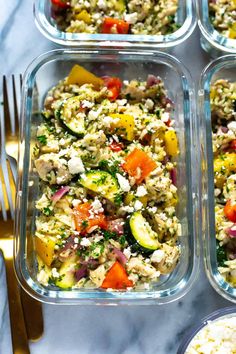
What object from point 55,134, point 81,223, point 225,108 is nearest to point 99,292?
point 81,223

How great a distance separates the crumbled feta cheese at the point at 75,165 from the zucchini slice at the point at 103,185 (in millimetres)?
32

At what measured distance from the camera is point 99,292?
2250 millimetres

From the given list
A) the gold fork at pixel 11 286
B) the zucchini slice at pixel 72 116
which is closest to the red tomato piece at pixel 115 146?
the zucchini slice at pixel 72 116

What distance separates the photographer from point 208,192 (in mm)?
2293

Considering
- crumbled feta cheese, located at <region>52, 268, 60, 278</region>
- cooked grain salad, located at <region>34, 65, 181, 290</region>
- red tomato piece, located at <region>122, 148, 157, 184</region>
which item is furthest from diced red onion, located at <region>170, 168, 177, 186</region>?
crumbled feta cheese, located at <region>52, 268, 60, 278</region>

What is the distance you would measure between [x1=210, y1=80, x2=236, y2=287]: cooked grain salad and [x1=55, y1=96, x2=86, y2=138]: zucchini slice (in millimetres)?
484

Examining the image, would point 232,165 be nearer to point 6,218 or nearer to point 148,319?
point 148,319

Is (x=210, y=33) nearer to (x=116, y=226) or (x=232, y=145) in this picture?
(x=232, y=145)

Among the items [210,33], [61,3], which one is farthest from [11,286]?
[210,33]

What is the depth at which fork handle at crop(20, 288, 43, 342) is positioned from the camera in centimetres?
244

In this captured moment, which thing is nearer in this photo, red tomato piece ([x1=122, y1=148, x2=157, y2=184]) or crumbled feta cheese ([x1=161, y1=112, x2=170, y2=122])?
red tomato piece ([x1=122, y1=148, x2=157, y2=184])

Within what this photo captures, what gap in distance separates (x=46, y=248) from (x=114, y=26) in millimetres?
850

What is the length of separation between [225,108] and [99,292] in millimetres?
801

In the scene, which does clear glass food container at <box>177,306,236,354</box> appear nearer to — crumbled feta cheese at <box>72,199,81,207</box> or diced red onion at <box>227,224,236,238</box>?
diced red onion at <box>227,224,236,238</box>
